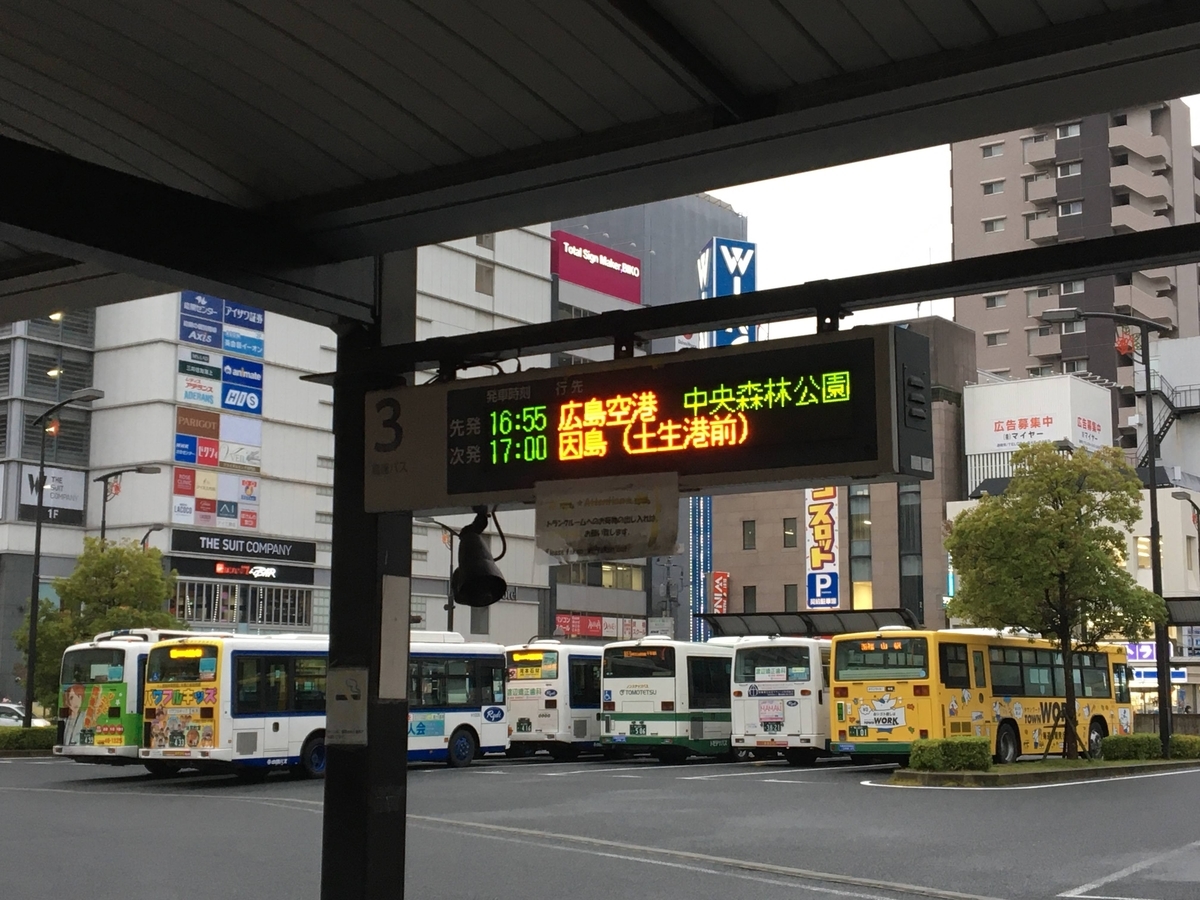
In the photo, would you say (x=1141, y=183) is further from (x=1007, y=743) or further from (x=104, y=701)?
(x=104, y=701)

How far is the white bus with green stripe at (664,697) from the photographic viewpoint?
31.7 metres

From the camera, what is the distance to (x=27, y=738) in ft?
108

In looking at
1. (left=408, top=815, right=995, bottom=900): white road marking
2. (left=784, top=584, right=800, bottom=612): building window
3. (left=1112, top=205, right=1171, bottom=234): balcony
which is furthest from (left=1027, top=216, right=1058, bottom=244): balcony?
(left=408, top=815, right=995, bottom=900): white road marking

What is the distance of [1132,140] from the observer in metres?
83.2

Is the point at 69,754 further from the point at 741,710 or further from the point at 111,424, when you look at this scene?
the point at 111,424

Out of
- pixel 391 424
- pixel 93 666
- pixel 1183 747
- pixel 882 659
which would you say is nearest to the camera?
pixel 391 424

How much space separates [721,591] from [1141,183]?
1358 inches

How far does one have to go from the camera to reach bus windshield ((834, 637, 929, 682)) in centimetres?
2723

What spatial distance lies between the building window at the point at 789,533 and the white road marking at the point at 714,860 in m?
53.5

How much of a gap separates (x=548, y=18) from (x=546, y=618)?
6807 centimetres

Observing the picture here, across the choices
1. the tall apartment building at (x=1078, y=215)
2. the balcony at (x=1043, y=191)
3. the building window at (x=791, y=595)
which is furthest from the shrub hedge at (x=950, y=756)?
the balcony at (x=1043, y=191)

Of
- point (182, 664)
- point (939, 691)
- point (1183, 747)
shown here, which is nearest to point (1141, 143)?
point (1183, 747)

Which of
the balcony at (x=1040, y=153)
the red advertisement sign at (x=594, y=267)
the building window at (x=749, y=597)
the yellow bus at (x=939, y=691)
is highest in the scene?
the balcony at (x=1040, y=153)

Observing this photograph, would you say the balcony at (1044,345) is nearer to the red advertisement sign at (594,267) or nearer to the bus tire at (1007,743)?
the red advertisement sign at (594,267)
